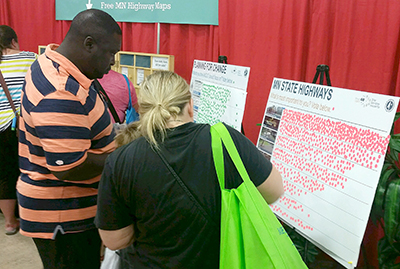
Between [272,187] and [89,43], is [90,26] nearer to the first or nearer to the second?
[89,43]

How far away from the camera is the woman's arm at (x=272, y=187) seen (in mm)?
968

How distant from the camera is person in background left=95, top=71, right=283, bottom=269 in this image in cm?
90

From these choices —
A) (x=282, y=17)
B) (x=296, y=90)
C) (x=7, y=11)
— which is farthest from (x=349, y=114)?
(x=7, y=11)

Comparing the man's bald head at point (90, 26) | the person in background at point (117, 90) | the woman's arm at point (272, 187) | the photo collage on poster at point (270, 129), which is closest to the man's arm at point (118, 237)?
the woman's arm at point (272, 187)

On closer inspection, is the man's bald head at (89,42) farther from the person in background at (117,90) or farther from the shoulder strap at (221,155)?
the person in background at (117,90)

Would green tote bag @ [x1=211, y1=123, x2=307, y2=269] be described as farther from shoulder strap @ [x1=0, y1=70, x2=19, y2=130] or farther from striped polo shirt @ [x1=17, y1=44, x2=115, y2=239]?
shoulder strap @ [x1=0, y1=70, x2=19, y2=130]

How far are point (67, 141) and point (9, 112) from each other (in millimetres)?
1547

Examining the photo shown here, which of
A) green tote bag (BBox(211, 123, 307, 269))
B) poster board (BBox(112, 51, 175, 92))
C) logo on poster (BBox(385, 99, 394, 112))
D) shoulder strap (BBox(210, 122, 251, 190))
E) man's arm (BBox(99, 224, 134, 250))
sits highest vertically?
poster board (BBox(112, 51, 175, 92))

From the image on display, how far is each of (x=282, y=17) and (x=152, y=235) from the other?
1854 millimetres

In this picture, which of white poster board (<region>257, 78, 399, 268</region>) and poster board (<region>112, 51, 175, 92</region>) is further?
poster board (<region>112, 51, 175, 92</region>)

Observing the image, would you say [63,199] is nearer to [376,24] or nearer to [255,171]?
[255,171]

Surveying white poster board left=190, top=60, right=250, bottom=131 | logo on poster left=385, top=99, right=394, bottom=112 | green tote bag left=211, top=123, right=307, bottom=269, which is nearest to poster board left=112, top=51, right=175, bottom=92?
white poster board left=190, top=60, right=250, bottom=131

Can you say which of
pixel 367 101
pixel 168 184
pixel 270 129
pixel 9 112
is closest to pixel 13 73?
pixel 9 112

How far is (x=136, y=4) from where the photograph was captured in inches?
123
